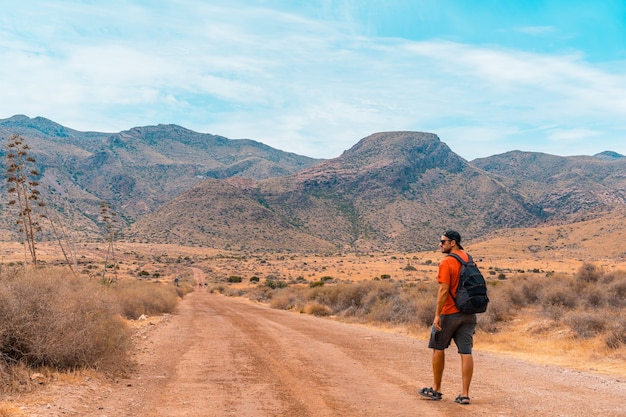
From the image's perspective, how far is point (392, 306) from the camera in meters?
22.8

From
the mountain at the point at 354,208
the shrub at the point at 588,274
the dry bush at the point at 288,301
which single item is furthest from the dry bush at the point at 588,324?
the mountain at the point at 354,208

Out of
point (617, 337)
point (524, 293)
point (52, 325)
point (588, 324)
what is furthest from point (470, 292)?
point (524, 293)

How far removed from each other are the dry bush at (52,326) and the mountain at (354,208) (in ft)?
330

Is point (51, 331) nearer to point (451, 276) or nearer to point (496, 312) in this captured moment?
point (451, 276)

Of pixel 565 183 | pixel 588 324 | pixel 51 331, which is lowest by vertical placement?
pixel 588 324

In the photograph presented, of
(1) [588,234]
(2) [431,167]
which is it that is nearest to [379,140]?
(2) [431,167]

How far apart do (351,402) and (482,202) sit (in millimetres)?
127368

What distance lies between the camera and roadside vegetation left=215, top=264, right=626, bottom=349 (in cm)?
1534

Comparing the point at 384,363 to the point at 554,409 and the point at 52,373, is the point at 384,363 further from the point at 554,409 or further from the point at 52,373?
the point at 52,373

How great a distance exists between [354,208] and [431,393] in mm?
124591

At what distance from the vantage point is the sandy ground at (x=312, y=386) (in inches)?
278

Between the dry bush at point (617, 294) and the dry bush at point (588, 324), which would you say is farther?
the dry bush at point (617, 294)

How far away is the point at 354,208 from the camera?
132125 millimetres

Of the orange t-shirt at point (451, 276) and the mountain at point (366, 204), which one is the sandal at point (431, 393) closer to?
the orange t-shirt at point (451, 276)
